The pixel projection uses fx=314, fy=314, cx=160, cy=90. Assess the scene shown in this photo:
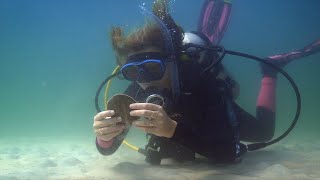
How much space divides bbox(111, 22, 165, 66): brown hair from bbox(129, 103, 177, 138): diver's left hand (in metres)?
1.21

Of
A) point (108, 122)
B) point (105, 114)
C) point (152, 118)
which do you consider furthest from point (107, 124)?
point (152, 118)

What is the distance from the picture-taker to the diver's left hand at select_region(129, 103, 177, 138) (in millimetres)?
3021

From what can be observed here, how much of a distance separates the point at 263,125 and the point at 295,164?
1.80m

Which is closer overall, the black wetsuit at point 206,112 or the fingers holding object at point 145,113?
the fingers holding object at point 145,113

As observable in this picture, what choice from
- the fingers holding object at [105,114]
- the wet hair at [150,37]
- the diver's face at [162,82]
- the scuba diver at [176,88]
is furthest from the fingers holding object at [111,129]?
the wet hair at [150,37]

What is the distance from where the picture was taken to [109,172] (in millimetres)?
4176

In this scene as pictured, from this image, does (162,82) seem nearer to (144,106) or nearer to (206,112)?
(206,112)

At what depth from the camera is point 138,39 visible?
413cm

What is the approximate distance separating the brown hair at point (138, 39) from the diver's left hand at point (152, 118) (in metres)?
1.21

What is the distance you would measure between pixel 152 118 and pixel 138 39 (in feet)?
4.65

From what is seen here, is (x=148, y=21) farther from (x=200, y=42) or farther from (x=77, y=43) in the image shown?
(x=77, y=43)

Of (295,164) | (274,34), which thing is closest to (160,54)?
(295,164)

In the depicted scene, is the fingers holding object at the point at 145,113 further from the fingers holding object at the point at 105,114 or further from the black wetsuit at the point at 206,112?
the black wetsuit at the point at 206,112

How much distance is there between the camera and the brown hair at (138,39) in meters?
4.10
